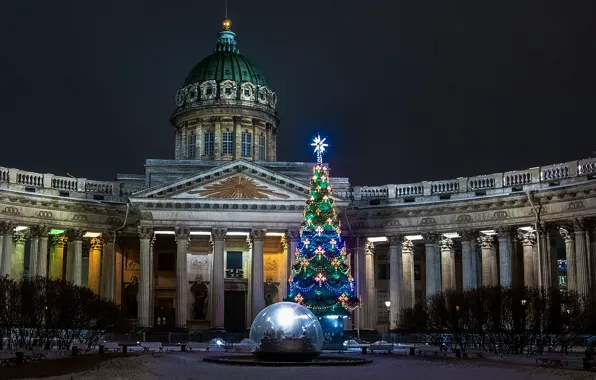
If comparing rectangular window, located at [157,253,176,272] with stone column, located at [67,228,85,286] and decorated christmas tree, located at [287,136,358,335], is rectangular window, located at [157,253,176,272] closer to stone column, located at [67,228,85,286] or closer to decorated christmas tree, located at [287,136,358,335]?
stone column, located at [67,228,85,286]

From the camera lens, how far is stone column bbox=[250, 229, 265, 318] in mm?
70438

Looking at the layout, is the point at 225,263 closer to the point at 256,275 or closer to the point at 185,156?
the point at 256,275

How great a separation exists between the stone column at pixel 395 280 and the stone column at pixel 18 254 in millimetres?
28576

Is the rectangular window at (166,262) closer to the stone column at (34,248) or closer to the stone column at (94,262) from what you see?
the stone column at (94,262)

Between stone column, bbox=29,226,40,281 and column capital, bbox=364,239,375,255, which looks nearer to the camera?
stone column, bbox=29,226,40,281

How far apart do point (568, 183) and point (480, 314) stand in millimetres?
15181

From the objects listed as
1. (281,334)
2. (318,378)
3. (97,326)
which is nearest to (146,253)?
(97,326)

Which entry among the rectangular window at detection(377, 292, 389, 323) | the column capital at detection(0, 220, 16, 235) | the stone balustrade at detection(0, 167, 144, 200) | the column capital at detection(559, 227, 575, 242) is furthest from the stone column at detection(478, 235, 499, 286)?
the column capital at detection(0, 220, 16, 235)

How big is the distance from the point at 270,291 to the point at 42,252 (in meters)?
19.5

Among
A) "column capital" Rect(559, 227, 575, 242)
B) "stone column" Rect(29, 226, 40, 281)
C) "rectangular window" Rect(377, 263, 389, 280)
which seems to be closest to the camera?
"column capital" Rect(559, 227, 575, 242)

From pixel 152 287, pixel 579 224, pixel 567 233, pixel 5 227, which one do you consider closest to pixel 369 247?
pixel 567 233

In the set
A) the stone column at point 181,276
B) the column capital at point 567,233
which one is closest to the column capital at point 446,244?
the column capital at point 567,233

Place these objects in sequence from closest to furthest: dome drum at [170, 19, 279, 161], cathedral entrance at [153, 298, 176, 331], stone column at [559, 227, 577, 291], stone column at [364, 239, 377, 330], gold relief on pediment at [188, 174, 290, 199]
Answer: stone column at [559, 227, 577, 291] → gold relief on pediment at [188, 174, 290, 199] → stone column at [364, 239, 377, 330] → cathedral entrance at [153, 298, 176, 331] → dome drum at [170, 19, 279, 161]

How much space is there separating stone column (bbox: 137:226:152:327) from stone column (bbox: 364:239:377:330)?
17.3 meters
